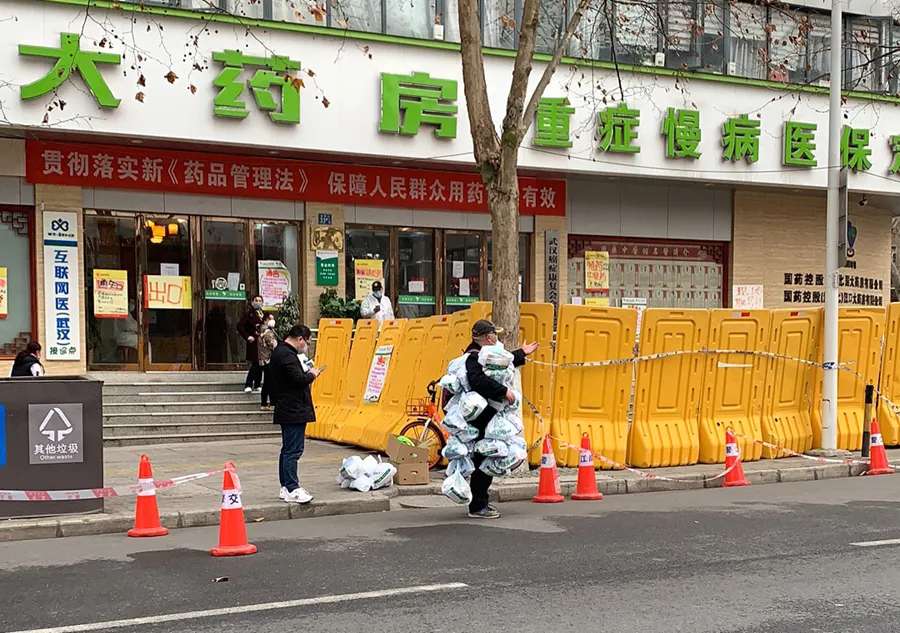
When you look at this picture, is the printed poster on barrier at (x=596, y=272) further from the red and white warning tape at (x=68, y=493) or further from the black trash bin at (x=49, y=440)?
the black trash bin at (x=49, y=440)

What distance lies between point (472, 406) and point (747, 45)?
16.9 metres

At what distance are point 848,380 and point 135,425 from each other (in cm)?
1110

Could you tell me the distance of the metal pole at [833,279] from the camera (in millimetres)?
13633

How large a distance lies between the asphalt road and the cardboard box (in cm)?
119

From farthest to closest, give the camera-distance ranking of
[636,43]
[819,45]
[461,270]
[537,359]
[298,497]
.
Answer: [819,45], [461,270], [636,43], [537,359], [298,497]

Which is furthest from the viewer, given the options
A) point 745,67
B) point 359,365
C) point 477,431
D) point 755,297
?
point 755,297

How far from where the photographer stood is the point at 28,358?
45.9 feet

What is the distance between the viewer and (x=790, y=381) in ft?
A: 45.9

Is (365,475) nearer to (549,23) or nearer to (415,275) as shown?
(415,275)

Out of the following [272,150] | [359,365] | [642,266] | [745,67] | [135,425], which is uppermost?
[745,67]

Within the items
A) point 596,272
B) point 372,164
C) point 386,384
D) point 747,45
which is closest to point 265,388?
point 386,384

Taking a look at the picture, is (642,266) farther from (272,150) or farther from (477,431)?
(477,431)

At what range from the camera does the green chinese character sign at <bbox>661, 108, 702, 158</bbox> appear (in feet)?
68.2

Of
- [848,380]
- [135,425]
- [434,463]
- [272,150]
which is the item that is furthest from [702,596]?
[272,150]
